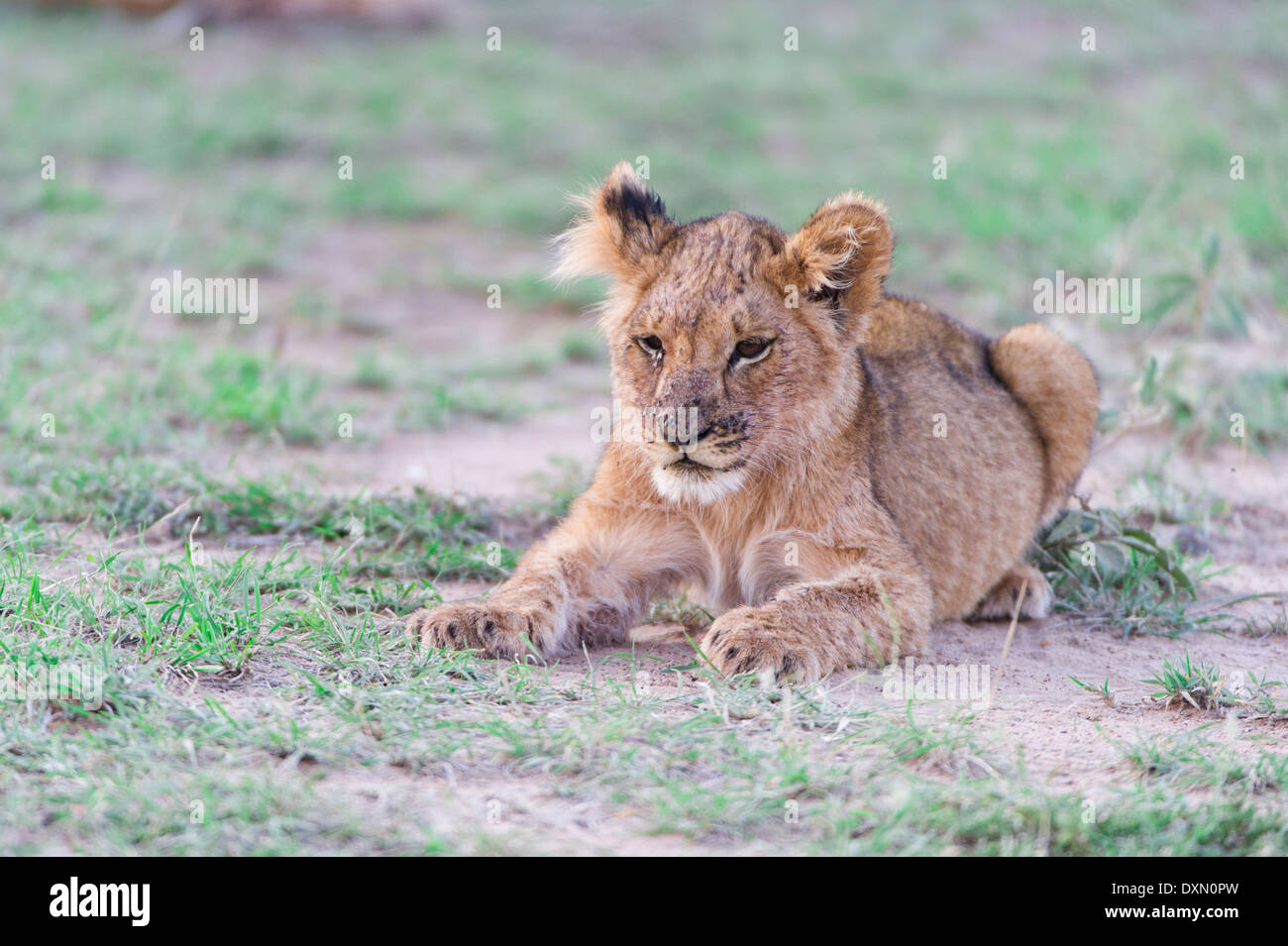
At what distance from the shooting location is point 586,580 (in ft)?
16.8

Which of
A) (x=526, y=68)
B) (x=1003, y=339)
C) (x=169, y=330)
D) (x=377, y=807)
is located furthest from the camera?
(x=526, y=68)

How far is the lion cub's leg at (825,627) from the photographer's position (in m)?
4.53

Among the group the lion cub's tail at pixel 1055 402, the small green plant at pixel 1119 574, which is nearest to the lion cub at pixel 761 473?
the small green plant at pixel 1119 574

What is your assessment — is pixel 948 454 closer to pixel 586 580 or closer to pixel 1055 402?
pixel 1055 402

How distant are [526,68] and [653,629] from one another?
11416 mm

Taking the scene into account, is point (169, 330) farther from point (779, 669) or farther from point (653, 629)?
point (779, 669)

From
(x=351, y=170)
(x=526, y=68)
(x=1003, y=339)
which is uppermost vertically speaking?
(x=526, y=68)

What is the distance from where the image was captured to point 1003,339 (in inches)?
257

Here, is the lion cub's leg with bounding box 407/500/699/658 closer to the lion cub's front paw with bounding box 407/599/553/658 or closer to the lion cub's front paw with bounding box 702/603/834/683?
the lion cub's front paw with bounding box 407/599/553/658

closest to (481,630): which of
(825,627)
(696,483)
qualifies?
(696,483)

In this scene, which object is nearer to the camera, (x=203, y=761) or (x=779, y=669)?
(x=203, y=761)

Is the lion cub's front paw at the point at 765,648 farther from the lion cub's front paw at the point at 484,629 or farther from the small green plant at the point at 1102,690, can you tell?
the small green plant at the point at 1102,690

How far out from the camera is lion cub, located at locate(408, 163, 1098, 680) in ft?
15.6
